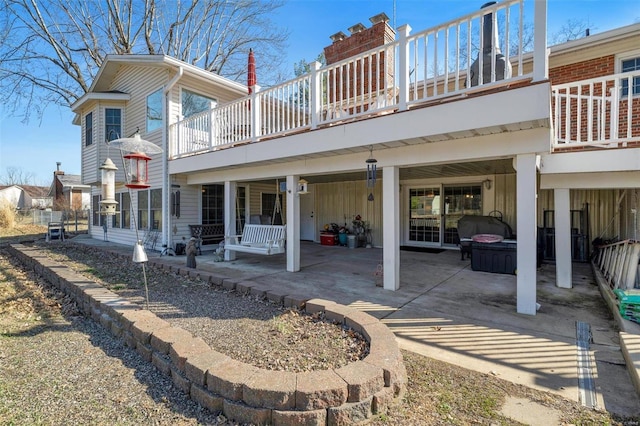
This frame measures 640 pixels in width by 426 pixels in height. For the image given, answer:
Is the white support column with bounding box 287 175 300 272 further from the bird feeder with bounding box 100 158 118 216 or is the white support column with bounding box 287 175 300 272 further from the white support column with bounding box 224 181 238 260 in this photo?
the bird feeder with bounding box 100 158 118 216

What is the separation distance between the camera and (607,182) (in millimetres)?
4871

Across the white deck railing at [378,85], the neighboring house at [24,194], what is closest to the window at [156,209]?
the white deck railing at [378,85]

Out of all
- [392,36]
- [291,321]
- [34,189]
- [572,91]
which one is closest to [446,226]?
[572,91]

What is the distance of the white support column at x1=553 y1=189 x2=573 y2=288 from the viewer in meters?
5.07

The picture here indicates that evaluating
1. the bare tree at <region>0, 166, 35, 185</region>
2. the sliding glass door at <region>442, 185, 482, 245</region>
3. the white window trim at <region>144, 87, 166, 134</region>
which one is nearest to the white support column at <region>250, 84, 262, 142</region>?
the white window trim at <region>144, 87, 166, 134</region>

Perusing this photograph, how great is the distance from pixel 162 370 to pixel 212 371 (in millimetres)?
752

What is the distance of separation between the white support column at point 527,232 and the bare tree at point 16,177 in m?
59.6

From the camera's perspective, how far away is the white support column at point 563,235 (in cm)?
507

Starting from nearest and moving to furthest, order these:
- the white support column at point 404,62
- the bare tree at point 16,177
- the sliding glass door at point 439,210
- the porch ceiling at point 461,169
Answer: the white support column at point 404,62, the porch ceiling at point 461,169, the sliding glass door at point 439,210, the bare tree at point 16,177

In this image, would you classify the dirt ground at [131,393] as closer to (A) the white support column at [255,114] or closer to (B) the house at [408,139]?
(B) the house at [408,139]

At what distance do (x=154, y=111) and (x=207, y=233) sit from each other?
4.16 meters

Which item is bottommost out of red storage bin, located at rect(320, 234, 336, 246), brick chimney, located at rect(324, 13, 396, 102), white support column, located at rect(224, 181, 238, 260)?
red storage bin, located at rect(320, 234, 336, 246)

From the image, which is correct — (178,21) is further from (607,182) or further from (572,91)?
(607,182)

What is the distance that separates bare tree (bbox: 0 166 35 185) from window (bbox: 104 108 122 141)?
47482 mm
